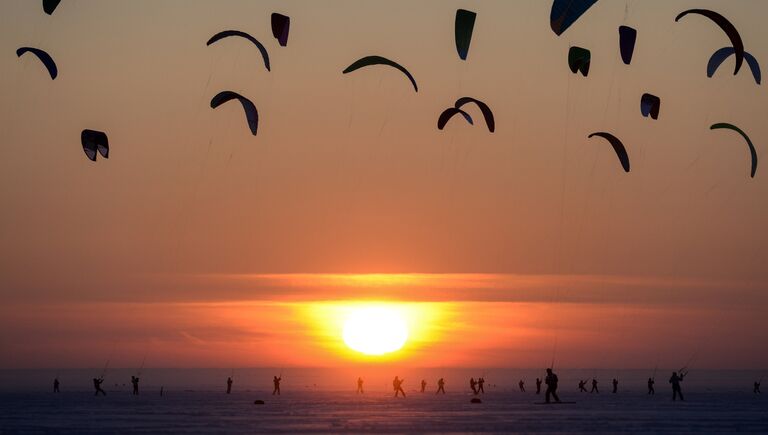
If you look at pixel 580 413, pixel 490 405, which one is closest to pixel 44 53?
pixel 580 413

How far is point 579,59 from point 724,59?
470 cm

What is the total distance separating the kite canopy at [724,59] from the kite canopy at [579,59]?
353 centimetres

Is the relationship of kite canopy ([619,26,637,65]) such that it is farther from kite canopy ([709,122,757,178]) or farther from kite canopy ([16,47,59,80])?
kite canopy ([16,47,59,80])

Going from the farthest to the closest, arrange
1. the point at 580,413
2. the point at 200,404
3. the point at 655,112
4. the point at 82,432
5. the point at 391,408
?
the point at 200,404 → the point at 391,408 → the point at 580,413 → the point at 655,112 → the point at 82,432

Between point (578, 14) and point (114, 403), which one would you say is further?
point (114, 403)

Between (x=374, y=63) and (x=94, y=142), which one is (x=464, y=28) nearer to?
(x=374, y=63)

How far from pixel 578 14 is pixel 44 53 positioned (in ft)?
46.8

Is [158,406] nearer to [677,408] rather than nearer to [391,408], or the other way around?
[391,408]

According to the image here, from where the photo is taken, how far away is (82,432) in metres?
33.1

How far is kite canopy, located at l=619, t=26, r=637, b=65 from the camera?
36875 mm

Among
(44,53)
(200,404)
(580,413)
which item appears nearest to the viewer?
(44,53)

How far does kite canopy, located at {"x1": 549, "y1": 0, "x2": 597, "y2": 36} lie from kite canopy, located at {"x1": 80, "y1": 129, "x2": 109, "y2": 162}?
1321 centimetres

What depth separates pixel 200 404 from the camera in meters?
52.5

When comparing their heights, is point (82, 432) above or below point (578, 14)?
below
